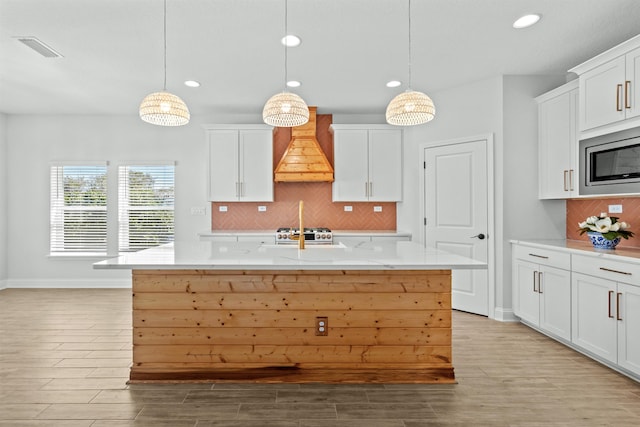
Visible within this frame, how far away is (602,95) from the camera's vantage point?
3.02 metres

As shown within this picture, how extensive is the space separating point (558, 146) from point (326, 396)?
329 centimetres

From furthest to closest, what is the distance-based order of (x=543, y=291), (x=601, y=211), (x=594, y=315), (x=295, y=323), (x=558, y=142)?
(x=558, y=142)
(x=601, y=211)
(x=543, y=291)
(x=594, y=315)
(x=295, y=323)

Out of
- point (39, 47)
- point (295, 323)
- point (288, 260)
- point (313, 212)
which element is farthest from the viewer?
point (313, 212)

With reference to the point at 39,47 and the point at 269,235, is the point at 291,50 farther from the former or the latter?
the point at 269,235

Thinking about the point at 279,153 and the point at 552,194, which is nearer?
the point at 552,194

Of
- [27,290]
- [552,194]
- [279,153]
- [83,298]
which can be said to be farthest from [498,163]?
[27,290]

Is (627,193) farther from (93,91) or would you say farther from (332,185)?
(93,91)

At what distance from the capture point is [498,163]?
406 centimetres

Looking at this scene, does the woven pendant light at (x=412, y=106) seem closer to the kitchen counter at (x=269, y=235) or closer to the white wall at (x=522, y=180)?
the white wall at (x=522, y=180)

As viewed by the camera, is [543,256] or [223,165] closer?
[543,256]

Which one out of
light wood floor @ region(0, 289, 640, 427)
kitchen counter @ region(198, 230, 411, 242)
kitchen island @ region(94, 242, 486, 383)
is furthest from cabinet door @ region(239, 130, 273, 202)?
kitchen island @ region(94, 242, 486, 383)

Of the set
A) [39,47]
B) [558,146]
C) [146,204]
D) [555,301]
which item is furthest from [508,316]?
[39,47]

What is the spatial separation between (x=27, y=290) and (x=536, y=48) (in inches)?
285

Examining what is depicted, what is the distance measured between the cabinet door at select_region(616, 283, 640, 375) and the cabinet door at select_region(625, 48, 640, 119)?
1312 mm
